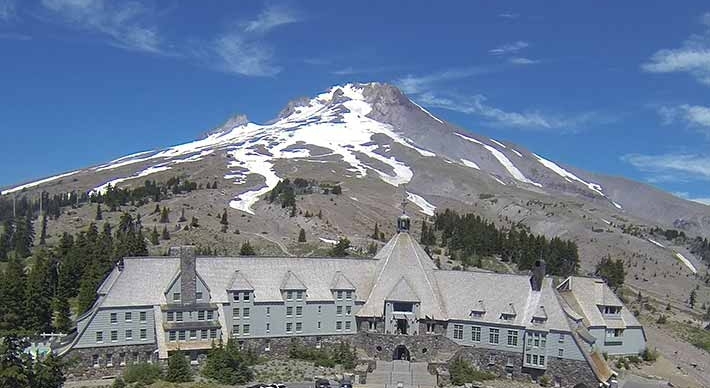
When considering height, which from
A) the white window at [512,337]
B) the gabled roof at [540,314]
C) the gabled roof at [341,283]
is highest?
the gabled roof at [341,283]

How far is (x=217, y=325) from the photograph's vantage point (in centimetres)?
5744

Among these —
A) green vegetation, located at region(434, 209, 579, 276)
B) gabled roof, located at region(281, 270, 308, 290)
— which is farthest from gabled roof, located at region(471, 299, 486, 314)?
green vegetation, located at region(434, 209, 579, 276)

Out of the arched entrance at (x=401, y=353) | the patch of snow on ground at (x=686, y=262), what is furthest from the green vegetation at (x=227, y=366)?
the patch of snow on ground at (x=686, y=262)

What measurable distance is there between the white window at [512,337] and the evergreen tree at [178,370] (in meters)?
26.8

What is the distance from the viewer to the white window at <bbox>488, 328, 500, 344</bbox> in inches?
2333

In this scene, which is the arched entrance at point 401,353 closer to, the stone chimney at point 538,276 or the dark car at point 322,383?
the dark car at point 322,383

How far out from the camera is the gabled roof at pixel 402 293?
6147 cm

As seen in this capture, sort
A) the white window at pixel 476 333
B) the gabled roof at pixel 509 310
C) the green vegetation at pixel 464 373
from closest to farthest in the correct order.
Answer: the green vegetation at pixel 464 373
the gabled roof at pixel 509 310
the white window at pixel 476 333

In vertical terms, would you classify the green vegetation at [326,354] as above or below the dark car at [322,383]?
above

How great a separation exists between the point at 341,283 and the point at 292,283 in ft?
15.7

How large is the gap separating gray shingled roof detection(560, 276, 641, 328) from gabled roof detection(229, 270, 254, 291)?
97.2 feet

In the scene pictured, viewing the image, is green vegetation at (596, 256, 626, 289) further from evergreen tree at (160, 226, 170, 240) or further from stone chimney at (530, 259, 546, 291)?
evergreen tree at (160, 226, 170, 240)

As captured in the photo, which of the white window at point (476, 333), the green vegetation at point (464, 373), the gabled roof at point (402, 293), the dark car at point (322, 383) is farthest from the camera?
the gabled roof at point (402, 293)

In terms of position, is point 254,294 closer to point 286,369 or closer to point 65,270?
point 286,369
